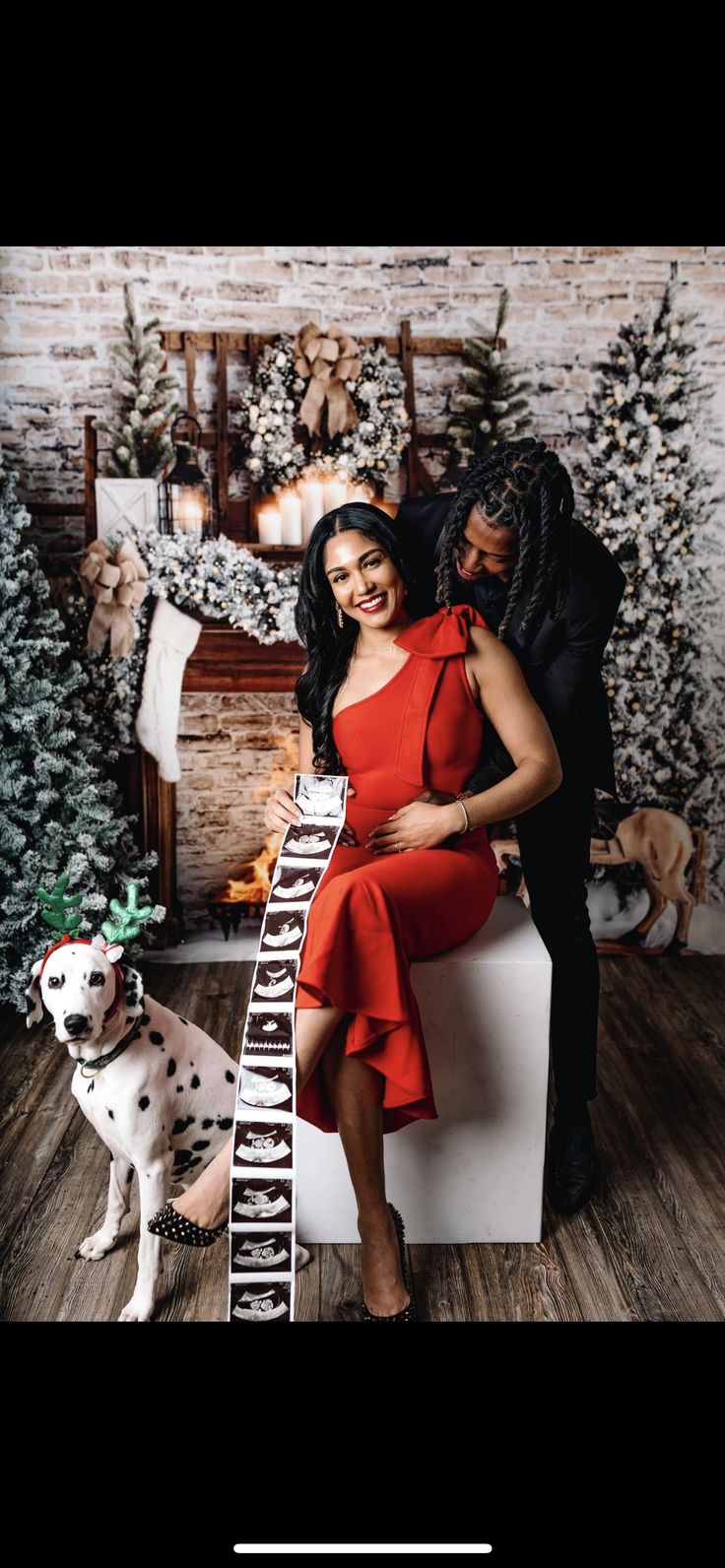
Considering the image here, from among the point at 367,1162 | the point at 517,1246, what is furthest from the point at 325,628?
the point at 517,1246

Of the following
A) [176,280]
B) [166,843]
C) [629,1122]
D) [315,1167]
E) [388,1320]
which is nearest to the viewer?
[388,1320]

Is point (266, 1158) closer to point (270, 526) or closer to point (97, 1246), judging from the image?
point (97, 1246)

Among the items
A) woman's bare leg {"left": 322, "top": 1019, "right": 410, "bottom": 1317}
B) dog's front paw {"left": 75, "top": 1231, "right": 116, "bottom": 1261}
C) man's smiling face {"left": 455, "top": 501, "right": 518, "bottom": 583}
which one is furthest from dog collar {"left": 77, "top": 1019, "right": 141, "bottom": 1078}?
man's smiling face {"left": 455, "top": 501, "right": 518, "bottom": 583}

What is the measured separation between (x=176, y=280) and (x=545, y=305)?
4.26ft

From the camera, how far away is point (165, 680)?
4.08m

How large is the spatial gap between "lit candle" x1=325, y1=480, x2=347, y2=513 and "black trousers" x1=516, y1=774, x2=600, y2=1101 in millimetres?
1784

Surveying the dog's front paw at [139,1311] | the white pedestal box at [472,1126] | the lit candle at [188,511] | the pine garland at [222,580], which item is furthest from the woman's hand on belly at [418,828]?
the lit candle at [188,511]

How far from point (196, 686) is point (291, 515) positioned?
0.71m

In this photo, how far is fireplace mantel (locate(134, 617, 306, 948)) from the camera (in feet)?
13.4

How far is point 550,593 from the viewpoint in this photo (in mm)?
2502

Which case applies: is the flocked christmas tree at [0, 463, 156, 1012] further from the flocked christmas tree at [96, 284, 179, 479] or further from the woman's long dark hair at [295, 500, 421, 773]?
the woman's long dark hair at [295, 500, 421, 773]

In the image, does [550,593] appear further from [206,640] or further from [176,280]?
[176,280]

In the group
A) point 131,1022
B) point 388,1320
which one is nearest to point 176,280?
point 131,1022
